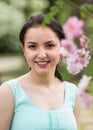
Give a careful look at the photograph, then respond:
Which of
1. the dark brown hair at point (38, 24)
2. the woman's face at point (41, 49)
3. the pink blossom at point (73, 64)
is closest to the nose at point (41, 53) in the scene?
the woman's face at point (41, 49)

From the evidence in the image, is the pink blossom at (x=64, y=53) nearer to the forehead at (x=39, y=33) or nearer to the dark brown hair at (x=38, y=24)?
the forehead at (x=39, y=33)

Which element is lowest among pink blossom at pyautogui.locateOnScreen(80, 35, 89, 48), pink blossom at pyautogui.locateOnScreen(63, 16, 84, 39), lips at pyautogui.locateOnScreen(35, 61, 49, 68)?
lips at pyautogui.locateOnScreen(35, 61, 49, 68)

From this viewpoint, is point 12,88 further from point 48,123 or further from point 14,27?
point 14,27

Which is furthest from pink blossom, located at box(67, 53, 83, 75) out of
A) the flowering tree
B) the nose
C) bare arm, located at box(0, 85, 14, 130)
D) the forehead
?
bare arm, located at box(0, 85, 14, 130)

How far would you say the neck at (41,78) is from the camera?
11.8ft

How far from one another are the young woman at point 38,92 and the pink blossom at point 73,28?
110 centimetres

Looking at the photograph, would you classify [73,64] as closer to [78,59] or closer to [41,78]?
[78,59]

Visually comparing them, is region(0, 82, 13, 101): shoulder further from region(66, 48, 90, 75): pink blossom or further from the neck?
region(66, 48, 90, 75): pink blossom

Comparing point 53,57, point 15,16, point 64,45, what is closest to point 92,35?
point 64,45

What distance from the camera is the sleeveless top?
11.6 feet

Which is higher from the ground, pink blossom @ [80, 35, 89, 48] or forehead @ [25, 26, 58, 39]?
pink blossom @ [80, 35, 89, 48]

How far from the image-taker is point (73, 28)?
2.18 m

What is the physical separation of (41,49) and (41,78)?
1.12 ft

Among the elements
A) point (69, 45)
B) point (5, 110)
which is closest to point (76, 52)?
point (69, 45)
